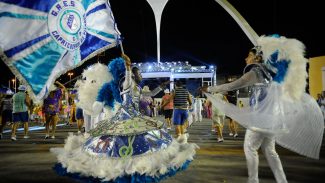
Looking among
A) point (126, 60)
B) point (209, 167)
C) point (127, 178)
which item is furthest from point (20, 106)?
point (127, 178)

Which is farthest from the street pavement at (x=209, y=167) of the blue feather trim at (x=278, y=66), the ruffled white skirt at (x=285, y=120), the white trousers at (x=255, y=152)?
the blue feather trim at (x=278, y=66)

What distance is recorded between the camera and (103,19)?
14.3 feet

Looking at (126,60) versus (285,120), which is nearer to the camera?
(126,60)

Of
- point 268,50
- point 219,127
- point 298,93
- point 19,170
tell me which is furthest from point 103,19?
point 219,127

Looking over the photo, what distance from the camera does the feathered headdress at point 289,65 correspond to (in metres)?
4.77

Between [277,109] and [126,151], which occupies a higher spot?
[277,109]

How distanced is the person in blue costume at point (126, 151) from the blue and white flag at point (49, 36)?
1.79 feet

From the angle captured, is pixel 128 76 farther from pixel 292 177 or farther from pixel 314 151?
pixel 292 177

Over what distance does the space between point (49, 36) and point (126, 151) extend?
1595 mm

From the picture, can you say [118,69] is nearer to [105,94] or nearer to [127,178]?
[105,94]

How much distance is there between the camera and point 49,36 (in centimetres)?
385

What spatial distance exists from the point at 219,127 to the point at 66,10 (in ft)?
26.2

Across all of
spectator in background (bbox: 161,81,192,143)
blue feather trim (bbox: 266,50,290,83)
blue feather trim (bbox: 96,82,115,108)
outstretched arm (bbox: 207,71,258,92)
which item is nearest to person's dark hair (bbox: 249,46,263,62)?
blue feather trim (bbox: 266,50,290,83)

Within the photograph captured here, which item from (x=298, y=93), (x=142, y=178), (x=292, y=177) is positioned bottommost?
(x=292, y=177)
